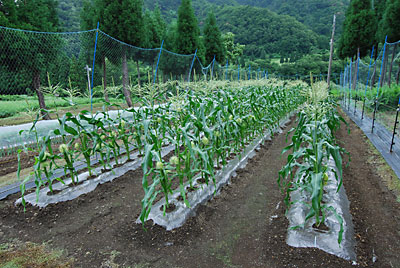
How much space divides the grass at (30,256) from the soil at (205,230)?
0.07 m

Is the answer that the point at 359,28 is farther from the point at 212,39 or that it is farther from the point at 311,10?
the point at 311,10

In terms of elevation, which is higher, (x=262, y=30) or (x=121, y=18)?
(x=262, y=30)

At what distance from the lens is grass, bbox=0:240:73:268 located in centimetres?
178

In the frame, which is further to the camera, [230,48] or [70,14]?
[230,48]

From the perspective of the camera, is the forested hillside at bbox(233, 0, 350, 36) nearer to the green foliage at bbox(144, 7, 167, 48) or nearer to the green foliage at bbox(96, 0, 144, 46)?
the green foliage at bbox(144, 7, 167, 48)

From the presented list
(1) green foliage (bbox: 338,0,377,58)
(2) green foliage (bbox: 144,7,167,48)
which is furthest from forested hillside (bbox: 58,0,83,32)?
(1) green foliage (bbox: 338,0,377,58)

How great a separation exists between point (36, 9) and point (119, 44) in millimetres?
2299

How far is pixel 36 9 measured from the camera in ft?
20.8

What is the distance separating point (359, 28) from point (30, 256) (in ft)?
57.9

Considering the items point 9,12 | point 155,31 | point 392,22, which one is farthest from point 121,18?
point 392,22

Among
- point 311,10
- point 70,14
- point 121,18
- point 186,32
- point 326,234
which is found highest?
point 311,10

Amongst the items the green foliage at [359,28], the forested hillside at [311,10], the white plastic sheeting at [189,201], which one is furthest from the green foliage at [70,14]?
the forested hillside at [311,10]

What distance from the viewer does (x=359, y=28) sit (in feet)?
45.9

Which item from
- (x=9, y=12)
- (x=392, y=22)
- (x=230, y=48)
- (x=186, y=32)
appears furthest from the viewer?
(x=230, y=48)
